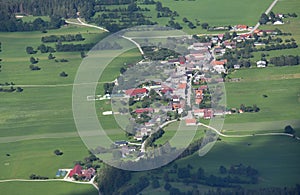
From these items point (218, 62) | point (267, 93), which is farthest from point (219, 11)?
point (267, 93)

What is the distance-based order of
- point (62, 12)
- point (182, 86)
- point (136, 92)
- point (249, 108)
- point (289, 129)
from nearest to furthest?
point (289, 129)
point (249, 108)
point (136, 92)
point (182, 86)
point (62, 12)

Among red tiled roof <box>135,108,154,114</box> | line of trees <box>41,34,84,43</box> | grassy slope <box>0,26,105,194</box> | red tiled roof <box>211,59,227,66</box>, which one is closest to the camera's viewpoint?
grassy slope <box>0,26,105,194</box>

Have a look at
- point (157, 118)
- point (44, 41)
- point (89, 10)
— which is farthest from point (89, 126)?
point (89, 10)

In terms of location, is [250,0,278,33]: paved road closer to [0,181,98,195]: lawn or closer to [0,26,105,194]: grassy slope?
[0,26,105,194]: grassy slope

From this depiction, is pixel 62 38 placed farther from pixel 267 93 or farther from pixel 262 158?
pixel 262 158

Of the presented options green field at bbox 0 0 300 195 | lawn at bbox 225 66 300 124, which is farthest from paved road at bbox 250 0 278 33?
lawn at bbox 225 66 300 124

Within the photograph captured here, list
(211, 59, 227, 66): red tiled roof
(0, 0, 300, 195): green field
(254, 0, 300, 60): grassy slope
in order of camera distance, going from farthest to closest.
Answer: (254, 0, 300, 60): grassy slope, (211, 59, 227, 66): red tiled roof, (0, 0, 300, 195): green field

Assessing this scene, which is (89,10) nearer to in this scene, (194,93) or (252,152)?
(194,93)

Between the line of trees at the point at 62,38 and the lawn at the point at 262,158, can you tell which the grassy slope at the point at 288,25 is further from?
the lawn at the point at 262,158
